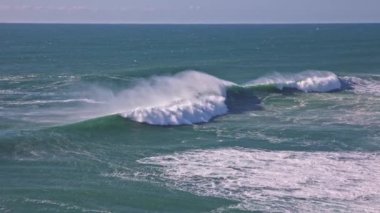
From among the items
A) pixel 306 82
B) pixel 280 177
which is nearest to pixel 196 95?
pixel 306 82

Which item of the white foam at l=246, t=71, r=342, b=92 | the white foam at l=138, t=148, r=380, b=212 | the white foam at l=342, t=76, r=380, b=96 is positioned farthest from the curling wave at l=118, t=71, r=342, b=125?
the white foam at l=138, t=148, r=380, b=212

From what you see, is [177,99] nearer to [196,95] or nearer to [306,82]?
[196,95]

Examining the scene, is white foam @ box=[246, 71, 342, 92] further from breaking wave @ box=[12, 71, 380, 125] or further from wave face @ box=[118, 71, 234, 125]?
wave face @ box=[118, 71, 234, 125]

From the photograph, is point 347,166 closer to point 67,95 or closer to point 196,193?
point 196,193

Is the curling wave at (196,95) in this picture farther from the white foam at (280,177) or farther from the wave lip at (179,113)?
the white foam at (280,177)

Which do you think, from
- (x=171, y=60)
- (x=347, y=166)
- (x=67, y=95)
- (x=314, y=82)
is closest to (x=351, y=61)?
(x=171, y=60)

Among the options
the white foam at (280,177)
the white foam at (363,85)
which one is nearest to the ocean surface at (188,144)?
the white foam at (280,177)

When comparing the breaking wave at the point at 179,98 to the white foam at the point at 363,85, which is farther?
the white foam at the point at 363,85
